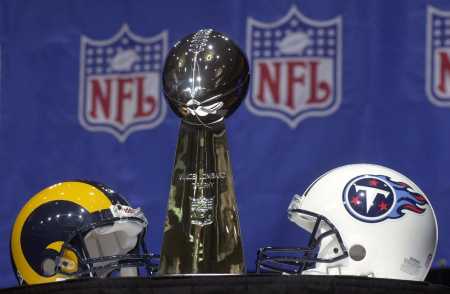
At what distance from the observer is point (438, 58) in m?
2.06

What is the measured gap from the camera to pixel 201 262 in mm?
1353

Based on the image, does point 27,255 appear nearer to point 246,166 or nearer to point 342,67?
point 246,166

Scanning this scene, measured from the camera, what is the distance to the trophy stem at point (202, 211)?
136 cm

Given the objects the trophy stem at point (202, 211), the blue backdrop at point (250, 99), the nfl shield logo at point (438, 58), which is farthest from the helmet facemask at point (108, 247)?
the nfl shield logo at point (438, 58)

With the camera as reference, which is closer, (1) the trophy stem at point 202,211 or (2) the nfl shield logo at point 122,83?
(1) the trophy stem at point 202,211

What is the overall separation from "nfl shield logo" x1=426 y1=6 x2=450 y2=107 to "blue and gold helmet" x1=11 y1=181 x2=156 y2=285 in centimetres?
70

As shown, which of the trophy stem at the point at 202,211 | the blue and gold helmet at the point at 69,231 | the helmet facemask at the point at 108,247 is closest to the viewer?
the trophy stem at the point at 202,211

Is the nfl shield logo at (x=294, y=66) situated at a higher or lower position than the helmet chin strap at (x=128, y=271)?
higher

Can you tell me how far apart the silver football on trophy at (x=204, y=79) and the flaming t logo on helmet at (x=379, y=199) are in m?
0.29

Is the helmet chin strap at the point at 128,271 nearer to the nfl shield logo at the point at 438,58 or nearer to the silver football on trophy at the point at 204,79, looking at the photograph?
the silver football on trophy at the point at 204,79

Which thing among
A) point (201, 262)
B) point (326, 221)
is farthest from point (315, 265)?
point (201, 262)

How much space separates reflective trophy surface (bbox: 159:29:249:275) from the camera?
136cm

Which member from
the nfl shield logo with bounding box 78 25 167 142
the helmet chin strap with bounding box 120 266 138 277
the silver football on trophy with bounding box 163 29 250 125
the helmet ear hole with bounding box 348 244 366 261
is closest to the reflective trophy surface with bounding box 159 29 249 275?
the silver football on trophy with bounding box 163 29 250 125

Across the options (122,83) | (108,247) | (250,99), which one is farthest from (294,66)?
(108,247)
